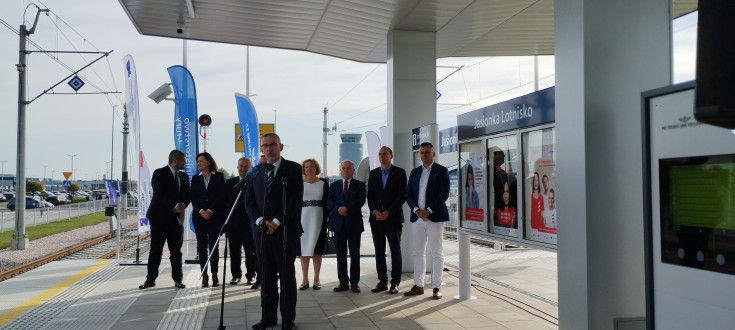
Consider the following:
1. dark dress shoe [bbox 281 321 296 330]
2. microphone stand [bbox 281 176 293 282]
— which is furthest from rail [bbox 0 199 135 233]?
microphone stand [bbox 281 176 293 282]

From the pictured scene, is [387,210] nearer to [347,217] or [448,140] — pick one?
[347,217]

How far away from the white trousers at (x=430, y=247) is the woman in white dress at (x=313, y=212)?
1294mm

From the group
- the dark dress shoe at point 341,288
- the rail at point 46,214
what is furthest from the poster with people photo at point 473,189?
the rail at point 46,214

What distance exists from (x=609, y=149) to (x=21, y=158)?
17.9m

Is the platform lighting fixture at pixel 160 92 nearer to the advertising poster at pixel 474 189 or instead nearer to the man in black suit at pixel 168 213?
the man in black suit at pixel 168 213

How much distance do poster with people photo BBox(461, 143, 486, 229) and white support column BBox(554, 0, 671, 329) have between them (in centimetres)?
316

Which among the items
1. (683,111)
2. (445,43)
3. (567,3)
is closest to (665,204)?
(683,111)

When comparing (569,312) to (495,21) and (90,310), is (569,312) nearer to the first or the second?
(90,310)

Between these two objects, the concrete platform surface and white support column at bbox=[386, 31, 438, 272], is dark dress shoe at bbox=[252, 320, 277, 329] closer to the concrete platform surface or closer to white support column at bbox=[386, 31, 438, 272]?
the concrete platform surface

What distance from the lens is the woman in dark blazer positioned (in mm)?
9062

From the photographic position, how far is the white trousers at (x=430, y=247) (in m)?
8.03

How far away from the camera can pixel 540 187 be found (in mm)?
6297

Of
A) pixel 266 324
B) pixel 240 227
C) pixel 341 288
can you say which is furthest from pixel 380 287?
pixel 266 324

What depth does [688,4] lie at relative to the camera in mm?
9039
